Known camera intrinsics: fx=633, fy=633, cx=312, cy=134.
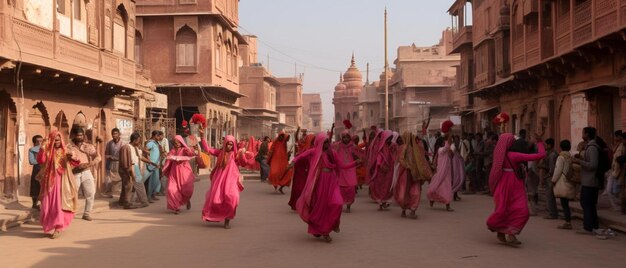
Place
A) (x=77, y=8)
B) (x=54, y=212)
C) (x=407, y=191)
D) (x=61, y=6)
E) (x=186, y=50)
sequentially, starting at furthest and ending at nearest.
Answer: (x=186, y=50)
(x=77, y=8)
(x=61, y=6)
(x=407, y=191)
(x=54, y=212)

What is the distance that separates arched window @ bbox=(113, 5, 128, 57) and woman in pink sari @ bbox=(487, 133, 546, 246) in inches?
523

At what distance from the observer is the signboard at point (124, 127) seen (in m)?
20.2

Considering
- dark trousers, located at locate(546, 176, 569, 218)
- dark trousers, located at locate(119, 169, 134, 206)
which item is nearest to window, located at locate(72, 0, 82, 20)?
dark trousers, located at locate(119, 169, 134, 206)

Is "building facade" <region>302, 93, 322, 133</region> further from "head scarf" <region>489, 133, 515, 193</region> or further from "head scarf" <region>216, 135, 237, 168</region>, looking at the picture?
"head scarf" <region>489, 133, 515, 193</region>

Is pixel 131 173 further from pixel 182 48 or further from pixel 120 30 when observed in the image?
pixel 182 48

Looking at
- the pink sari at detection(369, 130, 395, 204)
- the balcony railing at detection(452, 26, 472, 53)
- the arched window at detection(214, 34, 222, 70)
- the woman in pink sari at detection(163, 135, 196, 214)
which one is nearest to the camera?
the woman in pink sari at detection(163, 135, 196, 214)

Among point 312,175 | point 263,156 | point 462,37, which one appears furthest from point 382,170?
point 462,37

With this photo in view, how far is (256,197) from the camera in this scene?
52.7ft

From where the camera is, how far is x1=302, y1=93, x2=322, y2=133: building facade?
418ft

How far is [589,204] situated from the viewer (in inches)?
370

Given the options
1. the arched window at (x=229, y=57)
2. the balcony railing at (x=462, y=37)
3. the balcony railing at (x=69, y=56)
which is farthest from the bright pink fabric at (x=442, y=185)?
the arched window at (x=229, y=57)

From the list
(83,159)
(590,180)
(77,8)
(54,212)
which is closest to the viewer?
(54,212)

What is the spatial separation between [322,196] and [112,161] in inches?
281

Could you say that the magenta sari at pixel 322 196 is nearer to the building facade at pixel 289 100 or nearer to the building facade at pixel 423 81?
the building facade at pixel 423 81
